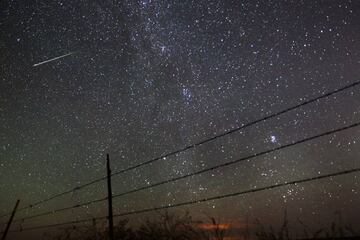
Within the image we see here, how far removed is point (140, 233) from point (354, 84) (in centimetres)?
895

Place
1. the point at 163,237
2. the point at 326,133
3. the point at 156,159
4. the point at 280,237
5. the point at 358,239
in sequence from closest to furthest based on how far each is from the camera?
1. the point at 358,239
2. the point at 326,133
3. the point at 280,237
4. the point at 156,159
5. the point at 163,237

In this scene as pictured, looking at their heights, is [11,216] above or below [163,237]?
above

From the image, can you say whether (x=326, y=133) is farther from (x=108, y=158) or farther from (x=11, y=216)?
(x=11, y=216)

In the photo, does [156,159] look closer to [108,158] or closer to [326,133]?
[108,158]

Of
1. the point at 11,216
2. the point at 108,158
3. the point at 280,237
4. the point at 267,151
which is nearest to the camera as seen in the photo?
the point at 267,151

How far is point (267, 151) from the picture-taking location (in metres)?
6.84

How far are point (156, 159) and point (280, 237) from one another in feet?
11.4

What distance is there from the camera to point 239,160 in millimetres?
7406

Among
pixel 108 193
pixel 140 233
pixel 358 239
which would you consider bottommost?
pixel 358 239

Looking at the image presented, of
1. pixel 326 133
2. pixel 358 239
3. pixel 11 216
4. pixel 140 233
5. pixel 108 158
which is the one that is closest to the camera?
pixel 358 239

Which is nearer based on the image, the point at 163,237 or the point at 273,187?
the point at 273,187

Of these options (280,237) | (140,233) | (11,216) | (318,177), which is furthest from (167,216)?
(11,216)

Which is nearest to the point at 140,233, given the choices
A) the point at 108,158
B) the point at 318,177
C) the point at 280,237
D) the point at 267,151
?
the point at 108,158

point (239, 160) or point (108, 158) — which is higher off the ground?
point (108, 158)
